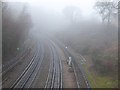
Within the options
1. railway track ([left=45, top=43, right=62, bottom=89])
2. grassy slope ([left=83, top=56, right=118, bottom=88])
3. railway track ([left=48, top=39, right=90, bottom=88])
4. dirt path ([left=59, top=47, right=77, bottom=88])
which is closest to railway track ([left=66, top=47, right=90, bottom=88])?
railway track ([left=48, top=39, right=90, bottom=88])

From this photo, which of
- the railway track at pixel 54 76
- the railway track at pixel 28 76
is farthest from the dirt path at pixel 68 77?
the railway track at pixel 28 76

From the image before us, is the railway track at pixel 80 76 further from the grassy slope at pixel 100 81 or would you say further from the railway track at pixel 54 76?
the railway track at pixel 54 76

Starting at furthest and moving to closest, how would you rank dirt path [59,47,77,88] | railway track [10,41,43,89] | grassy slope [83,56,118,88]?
dirt path [59,47,77,88] < grassy slope [83,56,118,88] < railway track [10,41,43,89]

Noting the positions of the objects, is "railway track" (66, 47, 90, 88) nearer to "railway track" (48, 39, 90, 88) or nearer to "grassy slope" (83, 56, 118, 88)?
"railway track" (48, 39, 90, 88)

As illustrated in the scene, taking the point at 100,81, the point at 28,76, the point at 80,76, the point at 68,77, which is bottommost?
the point at 100,81

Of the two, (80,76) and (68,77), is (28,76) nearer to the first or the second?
(68,77)

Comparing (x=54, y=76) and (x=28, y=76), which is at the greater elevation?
(x=28, y=76)

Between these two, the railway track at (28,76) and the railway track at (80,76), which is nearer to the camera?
the railway track at (28,76)

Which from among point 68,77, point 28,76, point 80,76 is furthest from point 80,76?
point 28,76

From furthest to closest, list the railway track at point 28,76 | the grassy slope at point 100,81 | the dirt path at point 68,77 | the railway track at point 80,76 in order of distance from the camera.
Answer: the dirt path at point 68,77 < the railway track at point 80,76 < the grassy slope at point 100,81 < the railway track at point 28,76

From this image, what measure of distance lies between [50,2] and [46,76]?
554 feet

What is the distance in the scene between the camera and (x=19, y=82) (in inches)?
1191

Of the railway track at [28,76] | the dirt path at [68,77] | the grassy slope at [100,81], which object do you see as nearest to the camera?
the railway track at [28,76]

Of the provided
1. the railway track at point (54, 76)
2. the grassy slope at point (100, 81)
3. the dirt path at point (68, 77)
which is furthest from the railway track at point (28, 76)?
the grassy slope at point (100, 81)
